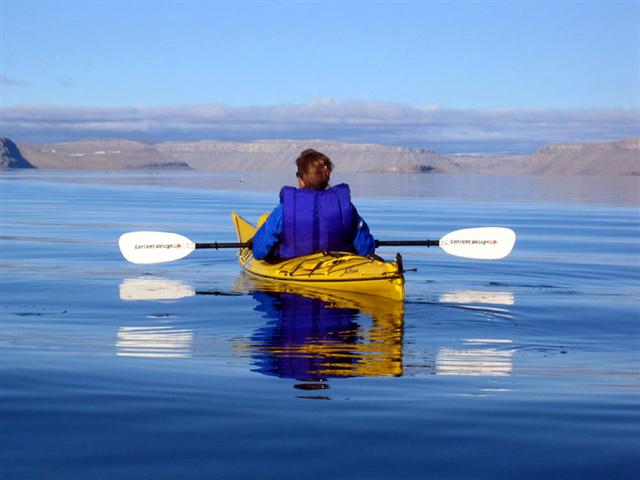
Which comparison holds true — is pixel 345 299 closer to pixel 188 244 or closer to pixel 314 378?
pixel 188 244

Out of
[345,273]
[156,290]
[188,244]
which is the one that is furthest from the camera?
[188,244]

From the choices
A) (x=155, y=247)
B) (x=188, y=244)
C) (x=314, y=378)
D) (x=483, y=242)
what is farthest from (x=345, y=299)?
(x=314, y=378)

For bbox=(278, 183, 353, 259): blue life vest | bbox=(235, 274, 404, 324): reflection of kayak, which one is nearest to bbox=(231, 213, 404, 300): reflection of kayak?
bbox=(235, 274, 404, 324): reflection of kayak

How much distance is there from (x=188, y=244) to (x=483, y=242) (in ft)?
12.9

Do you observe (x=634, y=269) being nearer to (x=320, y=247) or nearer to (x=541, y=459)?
(x=320, y=247)

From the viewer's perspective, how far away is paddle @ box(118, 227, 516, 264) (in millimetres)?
12594

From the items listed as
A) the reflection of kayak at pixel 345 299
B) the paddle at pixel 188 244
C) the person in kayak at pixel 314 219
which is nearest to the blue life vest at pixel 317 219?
the person in kayak at pixel 314 219

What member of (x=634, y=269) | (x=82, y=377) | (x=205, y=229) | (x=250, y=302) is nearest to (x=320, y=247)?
(x=250, y=302)

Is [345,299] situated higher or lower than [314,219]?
lower

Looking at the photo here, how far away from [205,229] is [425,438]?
18.4 meters

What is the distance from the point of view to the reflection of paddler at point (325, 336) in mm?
6488

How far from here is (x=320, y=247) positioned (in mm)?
10875

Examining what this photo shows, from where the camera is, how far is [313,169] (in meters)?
10.4

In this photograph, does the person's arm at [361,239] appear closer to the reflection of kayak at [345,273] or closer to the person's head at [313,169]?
the reflection of kayak at [345,273]
